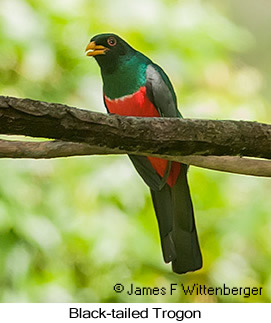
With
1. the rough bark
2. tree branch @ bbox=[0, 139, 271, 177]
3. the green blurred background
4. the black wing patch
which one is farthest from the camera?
the green blurred background

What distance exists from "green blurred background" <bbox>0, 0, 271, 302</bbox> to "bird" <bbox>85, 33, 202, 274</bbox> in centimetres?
30

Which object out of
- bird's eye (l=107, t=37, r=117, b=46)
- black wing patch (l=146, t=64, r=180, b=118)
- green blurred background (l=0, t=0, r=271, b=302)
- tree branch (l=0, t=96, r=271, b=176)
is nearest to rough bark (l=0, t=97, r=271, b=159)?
tree branch (l=0, t=96, r=271, b=176)

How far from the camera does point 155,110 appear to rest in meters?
1.40

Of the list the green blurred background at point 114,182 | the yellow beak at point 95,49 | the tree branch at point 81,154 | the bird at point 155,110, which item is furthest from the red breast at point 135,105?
the green blurred background at point 114,182

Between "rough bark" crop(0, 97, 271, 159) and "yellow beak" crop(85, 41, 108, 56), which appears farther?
"yellow beak" crop(85, 41, 108, 56)

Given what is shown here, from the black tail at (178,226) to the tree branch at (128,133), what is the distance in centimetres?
34

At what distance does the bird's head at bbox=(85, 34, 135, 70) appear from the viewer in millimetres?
1396

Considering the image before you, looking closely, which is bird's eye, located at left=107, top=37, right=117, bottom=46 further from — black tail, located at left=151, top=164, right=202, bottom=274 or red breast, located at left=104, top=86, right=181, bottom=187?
black tail, located at left=151, top=164, right=202, bottom=274

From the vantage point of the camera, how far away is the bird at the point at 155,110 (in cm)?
140

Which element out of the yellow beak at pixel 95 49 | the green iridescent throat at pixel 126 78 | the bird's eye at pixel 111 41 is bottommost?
the green iridescent throat at pixel 126 78

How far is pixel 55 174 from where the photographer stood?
6.15ft

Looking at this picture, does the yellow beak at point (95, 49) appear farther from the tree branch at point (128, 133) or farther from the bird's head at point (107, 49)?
the tree branch at point (128, 133)

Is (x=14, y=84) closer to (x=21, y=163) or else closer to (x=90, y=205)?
(x=21, y=163)
